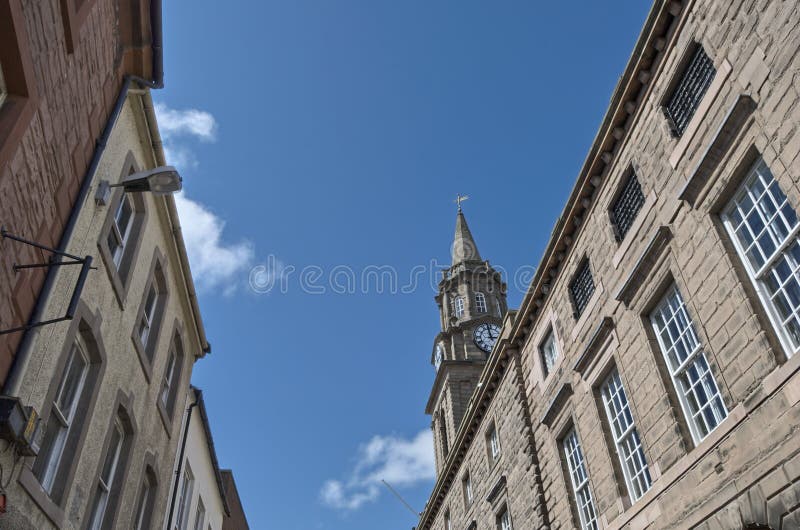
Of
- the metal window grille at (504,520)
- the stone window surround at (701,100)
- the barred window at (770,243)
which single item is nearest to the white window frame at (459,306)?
the metal window grille at (504,520)

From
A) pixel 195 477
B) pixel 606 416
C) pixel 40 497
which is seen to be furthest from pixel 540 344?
pixel 40 497

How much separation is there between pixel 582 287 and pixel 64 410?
1100cm

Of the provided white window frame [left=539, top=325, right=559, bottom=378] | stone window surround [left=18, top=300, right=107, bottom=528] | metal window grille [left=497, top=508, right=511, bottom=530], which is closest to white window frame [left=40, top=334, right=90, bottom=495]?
stone window surround [left=18, top=300, right=107, bottom=528]

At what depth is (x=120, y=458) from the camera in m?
11.4

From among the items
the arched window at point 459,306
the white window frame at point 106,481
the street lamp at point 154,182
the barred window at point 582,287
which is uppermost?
the arched window at point 459,306

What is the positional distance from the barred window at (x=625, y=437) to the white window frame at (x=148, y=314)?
956 cm

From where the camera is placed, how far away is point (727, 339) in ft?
30.4

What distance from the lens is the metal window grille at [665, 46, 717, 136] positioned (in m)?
10.5

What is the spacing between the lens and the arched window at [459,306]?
4547 centimetres

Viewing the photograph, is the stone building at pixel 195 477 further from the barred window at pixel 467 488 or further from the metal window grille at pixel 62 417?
the barred window at pixel 467 488

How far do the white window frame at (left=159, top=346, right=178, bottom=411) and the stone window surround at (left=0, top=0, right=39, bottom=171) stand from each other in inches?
317

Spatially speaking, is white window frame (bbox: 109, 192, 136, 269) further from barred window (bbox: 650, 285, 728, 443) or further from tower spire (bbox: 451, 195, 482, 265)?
tower spire (bbox: 451, 195, 482, 265)

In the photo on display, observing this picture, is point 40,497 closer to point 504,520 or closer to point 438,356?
point 504,520

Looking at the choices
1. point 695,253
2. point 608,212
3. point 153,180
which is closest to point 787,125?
point 695,253
